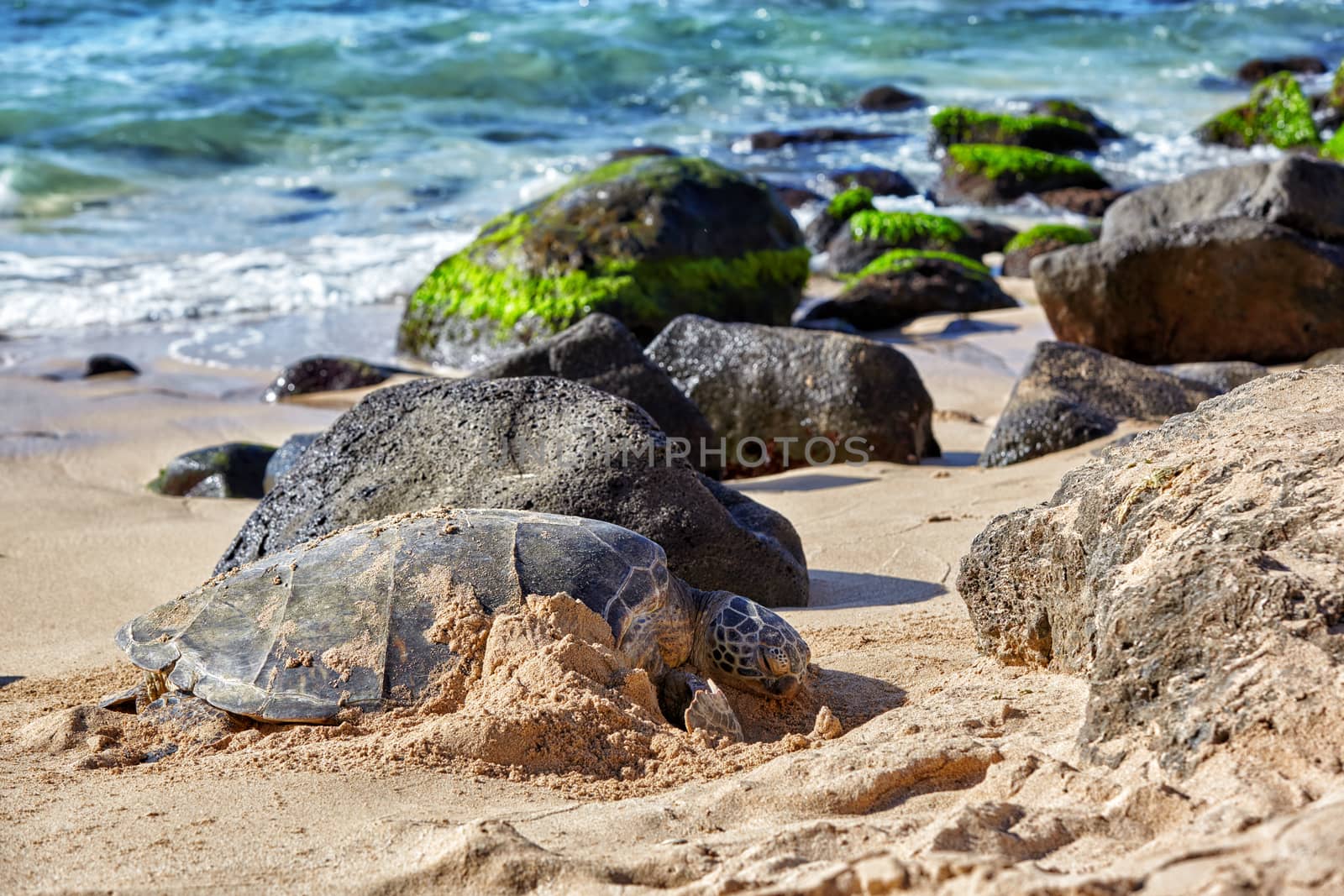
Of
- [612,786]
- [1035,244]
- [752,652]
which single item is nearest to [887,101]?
[1035,244]

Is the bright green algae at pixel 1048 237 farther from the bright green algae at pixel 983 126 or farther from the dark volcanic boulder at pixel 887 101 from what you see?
the dark volcanic boulder at pixel 887 101

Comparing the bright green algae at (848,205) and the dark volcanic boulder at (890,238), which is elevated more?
the bright green algae at (848,205)

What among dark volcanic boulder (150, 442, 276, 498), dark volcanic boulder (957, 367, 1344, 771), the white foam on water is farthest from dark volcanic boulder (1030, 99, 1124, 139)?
dark volcanic boulder (957, 367, 1344, 771)

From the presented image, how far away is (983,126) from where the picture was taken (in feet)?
55.9

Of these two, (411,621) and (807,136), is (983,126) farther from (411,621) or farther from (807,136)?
(411,621)

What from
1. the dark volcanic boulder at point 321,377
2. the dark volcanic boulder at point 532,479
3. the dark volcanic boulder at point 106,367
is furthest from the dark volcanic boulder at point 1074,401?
the dark volcanic boulder at point 106,367

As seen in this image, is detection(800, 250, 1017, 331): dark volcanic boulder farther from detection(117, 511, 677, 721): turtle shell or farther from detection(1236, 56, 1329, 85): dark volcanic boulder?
detection(1236, 56, 1329, 85): dark volcanic boulder

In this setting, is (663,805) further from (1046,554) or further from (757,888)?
(1046,554)

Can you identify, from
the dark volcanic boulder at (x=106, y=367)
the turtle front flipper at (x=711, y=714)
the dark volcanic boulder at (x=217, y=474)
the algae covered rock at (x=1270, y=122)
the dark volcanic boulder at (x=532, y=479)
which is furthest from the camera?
the algae covered rock at (x=1270, y=122)

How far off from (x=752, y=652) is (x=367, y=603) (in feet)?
3.09

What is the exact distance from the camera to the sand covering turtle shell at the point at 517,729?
8.59 ft

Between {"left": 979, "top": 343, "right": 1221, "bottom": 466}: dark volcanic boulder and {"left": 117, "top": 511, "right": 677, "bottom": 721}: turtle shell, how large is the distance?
9.68 ft

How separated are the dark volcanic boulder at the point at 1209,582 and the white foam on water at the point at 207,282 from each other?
8.72 m

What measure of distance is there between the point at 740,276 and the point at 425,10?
18267mm
